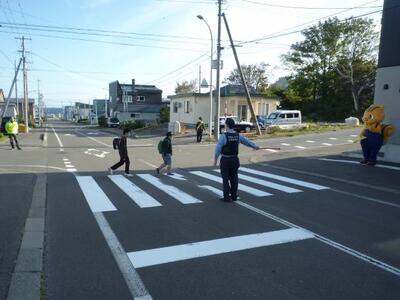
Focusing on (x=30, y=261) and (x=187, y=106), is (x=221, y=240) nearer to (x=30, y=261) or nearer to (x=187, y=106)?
(x=30, y=261)

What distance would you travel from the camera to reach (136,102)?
80.4 meters

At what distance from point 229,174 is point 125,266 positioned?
13.3 ft

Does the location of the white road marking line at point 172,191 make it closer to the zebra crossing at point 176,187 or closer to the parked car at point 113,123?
the zebra crossing at point 176,187

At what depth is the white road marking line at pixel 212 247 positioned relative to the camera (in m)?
5.21

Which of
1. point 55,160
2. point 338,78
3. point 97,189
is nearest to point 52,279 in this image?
A: point 97,189

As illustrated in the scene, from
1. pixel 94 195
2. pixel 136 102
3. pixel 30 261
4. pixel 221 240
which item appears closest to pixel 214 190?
pixel 94 195

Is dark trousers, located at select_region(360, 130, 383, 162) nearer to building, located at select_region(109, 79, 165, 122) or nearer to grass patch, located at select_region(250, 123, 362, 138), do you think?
grass patch, located at select_region(250, 123, 362, 138)

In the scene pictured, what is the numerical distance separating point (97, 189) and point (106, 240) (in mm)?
4581

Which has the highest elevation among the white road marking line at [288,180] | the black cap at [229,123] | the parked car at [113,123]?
the black cap at [229,123]

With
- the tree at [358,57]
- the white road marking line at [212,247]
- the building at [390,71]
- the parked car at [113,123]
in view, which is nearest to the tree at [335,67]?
the tree at [358,57]

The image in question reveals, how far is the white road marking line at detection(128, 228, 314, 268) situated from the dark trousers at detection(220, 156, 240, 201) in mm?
2344

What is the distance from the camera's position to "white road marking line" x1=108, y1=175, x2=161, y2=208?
857cm

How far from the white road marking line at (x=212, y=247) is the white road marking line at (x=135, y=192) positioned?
9.18ft

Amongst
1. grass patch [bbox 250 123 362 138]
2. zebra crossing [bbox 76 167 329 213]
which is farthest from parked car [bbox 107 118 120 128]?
zebra crossing [bbox 76 167 329 213]
